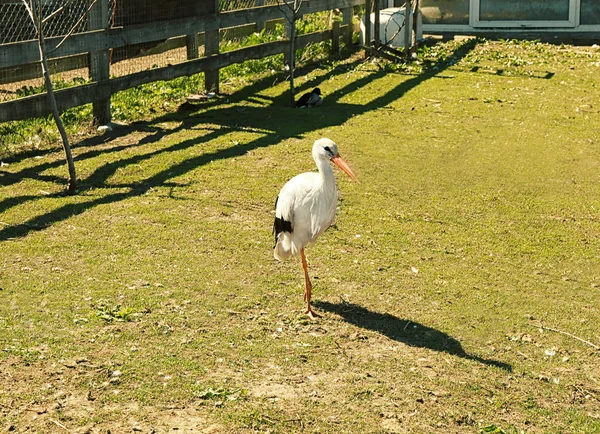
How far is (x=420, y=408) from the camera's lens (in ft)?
17.5

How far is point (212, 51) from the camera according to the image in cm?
1381

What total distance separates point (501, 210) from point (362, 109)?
458 cm

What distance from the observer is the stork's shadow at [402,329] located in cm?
608

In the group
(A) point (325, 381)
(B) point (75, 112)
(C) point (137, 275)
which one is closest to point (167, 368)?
(A) point (325, 381)

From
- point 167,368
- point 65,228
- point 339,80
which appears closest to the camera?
point 167,368

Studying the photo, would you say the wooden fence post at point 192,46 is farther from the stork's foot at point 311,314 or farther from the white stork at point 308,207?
the stork's foot at point 311,314

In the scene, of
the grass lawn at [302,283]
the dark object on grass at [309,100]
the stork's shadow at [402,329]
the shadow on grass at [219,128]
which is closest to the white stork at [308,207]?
the stork's shadow at [402,329]

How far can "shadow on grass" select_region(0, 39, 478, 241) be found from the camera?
8.70 metres

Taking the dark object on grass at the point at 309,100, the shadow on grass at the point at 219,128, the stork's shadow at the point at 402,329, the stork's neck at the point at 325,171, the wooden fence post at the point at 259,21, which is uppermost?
the wooden fence post at the point at 259,21

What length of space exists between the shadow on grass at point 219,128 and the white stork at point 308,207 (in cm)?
257

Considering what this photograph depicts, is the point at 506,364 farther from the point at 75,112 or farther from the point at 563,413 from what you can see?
the point at 75,112

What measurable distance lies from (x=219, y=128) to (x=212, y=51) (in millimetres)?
2489

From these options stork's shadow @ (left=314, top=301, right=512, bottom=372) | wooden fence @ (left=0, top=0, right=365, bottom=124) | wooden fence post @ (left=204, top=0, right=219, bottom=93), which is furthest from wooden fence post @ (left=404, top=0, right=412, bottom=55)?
stork's shadow @ (left=314, top=301, right=512, bottom=372)

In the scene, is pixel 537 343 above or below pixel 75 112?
below
